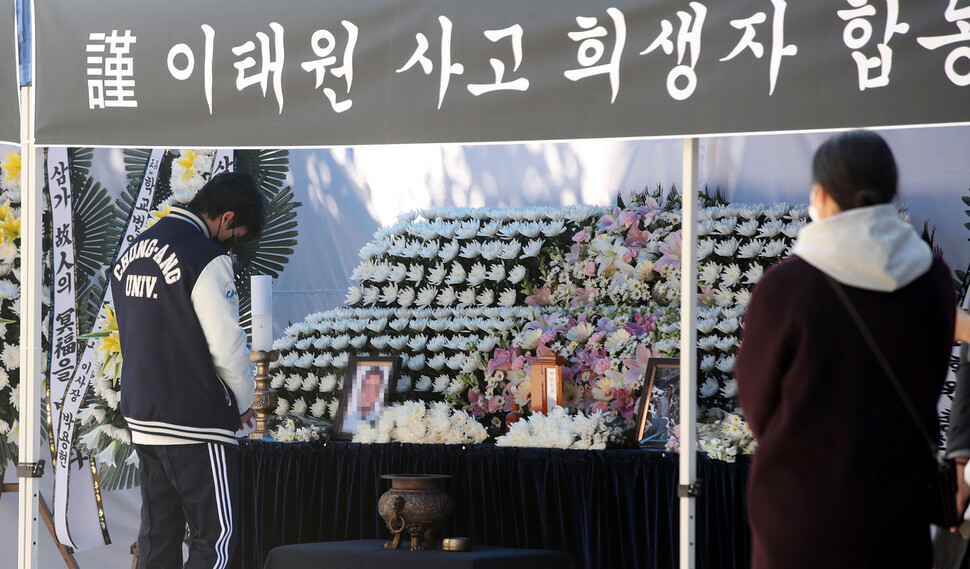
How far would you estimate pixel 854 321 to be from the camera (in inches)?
79.1

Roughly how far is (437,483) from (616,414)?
699 mm

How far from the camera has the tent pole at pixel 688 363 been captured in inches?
125

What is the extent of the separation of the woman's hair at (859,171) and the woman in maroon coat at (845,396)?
0.13ft

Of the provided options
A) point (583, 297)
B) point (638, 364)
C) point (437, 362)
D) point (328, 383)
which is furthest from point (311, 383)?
point (638, 364)

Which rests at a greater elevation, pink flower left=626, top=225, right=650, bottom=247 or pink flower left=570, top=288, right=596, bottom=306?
pink flower left=626, top=225, right=650, bottom=247

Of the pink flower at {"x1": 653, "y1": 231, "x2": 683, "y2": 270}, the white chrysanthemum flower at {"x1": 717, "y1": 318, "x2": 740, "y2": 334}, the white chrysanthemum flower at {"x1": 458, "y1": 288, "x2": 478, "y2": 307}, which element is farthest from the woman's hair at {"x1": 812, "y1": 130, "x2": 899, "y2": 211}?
the white chrysanthemum flower at {"x1": 458, "y1": 288, "x2": 478, "y2": 307}

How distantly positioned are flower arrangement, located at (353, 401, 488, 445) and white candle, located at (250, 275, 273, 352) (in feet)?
1.86

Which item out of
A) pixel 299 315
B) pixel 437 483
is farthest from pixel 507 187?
pixel 437 483

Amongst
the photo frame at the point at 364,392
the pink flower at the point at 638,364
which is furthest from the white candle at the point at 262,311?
the pink flower at the point at 638,364

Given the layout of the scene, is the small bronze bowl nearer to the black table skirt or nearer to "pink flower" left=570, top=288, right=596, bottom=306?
the black table skirt

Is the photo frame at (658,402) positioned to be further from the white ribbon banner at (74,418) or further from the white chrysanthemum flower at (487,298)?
the white ribbon banner at (74,418)

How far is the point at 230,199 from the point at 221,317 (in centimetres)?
40

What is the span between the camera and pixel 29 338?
3746mm

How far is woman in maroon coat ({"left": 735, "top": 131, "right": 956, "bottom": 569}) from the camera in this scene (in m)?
2.01
